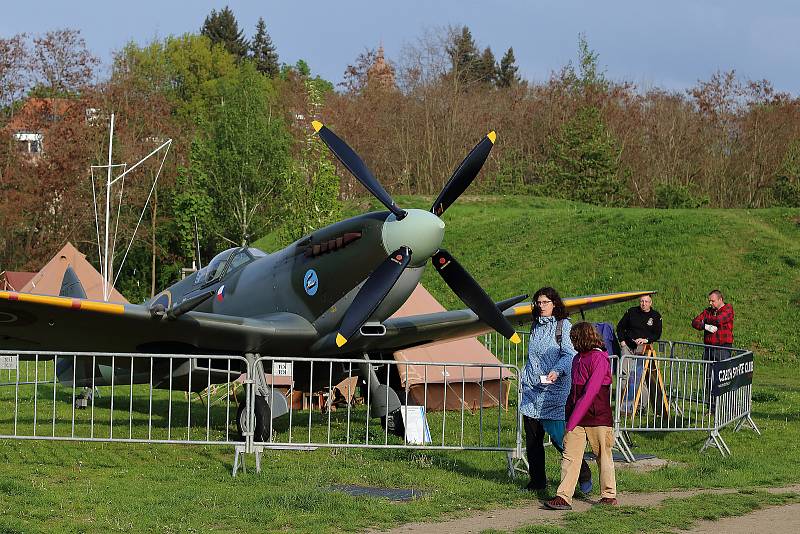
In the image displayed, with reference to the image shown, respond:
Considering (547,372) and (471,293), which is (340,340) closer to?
(471,293)

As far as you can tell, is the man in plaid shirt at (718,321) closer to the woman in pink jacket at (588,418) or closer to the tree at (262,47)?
the woman in pink jacket at (588,418)

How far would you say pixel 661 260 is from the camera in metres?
29.6

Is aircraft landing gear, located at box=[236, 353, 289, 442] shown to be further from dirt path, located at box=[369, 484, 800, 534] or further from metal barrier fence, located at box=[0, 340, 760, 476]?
dirt path, located at box=[369, 484, 800, 534]

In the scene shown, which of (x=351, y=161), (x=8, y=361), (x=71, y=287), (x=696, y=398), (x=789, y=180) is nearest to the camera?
(x=8, y=361)

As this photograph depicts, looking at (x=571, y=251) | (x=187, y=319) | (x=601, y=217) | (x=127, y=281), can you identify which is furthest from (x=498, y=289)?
(x=127, y=281)

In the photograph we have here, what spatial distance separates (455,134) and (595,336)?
4312 centimetres

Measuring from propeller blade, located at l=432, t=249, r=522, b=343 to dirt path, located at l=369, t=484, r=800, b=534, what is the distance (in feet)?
12.3

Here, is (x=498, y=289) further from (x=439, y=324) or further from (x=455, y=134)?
(x=455, y=134)

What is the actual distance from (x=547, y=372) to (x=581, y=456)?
908 millimetres

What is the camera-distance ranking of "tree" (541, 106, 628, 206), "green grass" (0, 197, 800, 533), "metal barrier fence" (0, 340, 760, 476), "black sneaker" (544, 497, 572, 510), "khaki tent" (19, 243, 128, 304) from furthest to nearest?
"tree" (541, 106, 628, 206), "khaki tent" (19, 243, 128, 304), "metal barrier fence" (0, 340, 760, 476), "black sneaker" (544, 497, 572, 510), "green grass" (0, 197, 800, 533)

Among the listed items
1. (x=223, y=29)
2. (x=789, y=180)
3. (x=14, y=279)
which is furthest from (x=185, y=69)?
(x=789, y=180)

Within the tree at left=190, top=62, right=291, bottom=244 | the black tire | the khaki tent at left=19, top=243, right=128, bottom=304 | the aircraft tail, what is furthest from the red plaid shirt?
the tree at left=190, top=62, right=291, bottom=244

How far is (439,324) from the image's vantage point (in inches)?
516

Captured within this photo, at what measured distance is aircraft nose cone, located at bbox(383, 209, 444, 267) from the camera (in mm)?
11102
